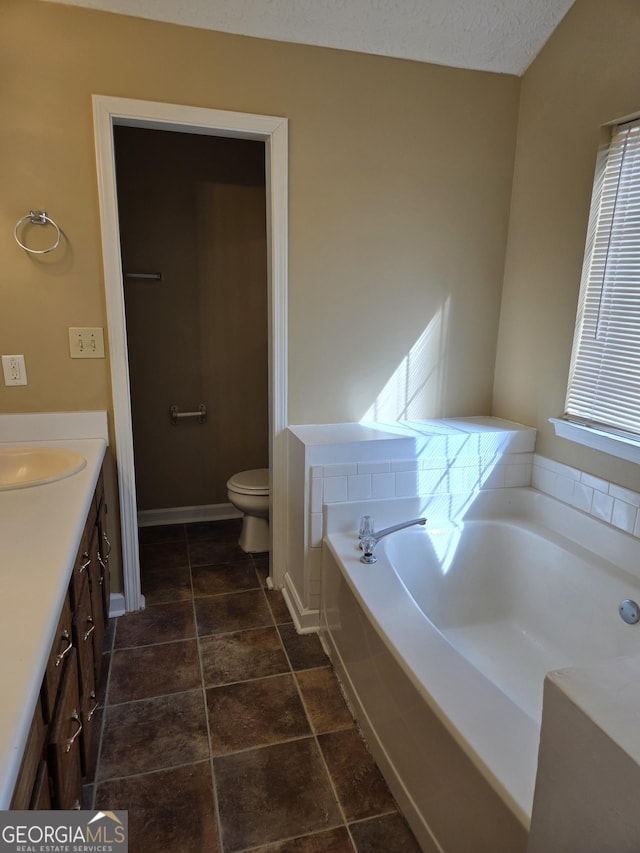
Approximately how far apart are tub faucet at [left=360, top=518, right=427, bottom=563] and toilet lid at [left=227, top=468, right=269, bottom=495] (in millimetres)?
969

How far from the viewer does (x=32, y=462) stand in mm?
2008

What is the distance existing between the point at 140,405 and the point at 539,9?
9.02ft

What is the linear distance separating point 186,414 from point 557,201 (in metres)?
2.31

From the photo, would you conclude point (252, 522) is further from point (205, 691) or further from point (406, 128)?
point (406, 128)

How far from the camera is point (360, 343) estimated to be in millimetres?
2473

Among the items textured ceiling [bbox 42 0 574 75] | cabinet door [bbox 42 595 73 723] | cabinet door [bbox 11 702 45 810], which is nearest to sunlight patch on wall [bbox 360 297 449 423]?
textured ceiling [bbox 42 0 574 75]

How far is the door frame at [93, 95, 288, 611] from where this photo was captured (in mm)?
2043

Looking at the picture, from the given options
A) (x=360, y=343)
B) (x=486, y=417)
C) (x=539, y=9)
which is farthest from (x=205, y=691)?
(x=539, y=9)

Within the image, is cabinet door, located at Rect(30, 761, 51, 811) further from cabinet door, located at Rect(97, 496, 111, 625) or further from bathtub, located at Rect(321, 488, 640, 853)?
cabinet door, located at Rect(97, 496, 111, 625)

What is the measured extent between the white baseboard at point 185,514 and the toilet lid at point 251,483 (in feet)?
1.82

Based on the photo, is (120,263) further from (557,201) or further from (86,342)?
(557,201)

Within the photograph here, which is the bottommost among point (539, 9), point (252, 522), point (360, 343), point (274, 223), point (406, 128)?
point (252, 522)

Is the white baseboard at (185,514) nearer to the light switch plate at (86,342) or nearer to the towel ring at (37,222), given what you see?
the light switch plate at (86,342)

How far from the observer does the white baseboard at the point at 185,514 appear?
3441mm
